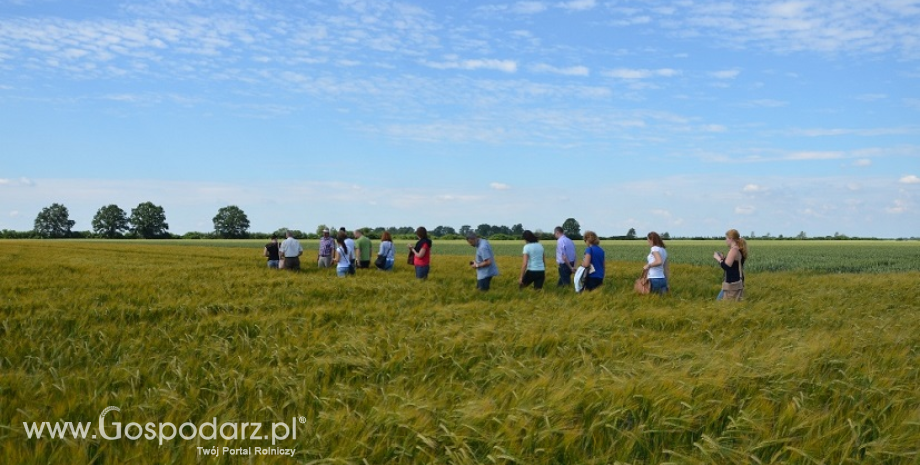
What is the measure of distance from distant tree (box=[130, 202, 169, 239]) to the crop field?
14921 centimetres

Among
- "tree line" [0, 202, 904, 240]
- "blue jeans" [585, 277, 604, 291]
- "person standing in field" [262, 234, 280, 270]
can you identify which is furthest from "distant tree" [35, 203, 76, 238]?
"blue jeans" [585, 277, 604, 291]

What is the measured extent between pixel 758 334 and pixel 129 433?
8.38 m

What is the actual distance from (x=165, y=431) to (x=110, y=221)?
16094 cm

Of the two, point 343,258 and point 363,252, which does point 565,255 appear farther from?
point 363,252

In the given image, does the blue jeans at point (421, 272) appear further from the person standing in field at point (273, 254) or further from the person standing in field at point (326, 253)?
the person standing in field at point (273, 254)

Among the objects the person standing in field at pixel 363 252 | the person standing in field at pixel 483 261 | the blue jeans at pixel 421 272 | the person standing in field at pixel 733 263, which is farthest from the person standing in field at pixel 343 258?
the person standing in field at pixel 733 263

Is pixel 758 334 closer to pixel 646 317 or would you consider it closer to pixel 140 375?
pixel 646 317

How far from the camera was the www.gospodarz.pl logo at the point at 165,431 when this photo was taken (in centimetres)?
440

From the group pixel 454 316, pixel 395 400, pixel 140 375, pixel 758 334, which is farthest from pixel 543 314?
pixel 140 375

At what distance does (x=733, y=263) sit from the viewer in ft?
41.0

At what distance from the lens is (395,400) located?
5223mm

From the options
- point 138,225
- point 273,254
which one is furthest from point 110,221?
point 273,254

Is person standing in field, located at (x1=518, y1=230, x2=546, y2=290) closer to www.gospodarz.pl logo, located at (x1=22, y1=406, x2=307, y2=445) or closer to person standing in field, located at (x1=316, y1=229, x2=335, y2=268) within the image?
person standing in field, located at (x1=316, y1=229, x2=335, y2=268)

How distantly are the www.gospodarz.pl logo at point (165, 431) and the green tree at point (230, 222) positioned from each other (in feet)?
482
